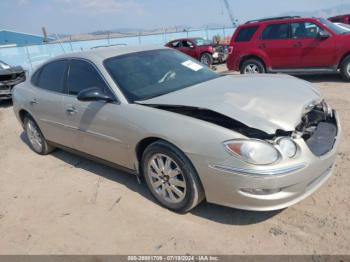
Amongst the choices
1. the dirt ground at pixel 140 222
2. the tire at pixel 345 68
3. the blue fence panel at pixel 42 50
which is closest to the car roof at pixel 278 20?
the tire at pixel 345 68

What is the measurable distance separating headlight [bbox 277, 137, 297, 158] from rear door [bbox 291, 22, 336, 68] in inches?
268

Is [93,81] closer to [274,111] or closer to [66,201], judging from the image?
[66,201]

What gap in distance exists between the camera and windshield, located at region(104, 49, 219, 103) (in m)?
3.84

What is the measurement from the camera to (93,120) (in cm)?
402

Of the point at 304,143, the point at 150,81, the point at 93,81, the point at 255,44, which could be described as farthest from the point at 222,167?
the point at 255,44

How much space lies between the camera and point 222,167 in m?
2.92

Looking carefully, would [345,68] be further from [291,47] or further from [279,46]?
[279,46]

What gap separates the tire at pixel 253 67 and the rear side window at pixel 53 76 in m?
6.44

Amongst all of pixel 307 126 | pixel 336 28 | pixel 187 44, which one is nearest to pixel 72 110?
pixel 307 126

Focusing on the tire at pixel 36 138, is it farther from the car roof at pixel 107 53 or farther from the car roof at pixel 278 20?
the car roof at pixel 278 20

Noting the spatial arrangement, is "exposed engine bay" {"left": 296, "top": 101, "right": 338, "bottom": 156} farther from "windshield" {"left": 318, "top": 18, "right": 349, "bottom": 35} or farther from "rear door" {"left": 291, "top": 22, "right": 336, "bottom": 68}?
"windshield" {"left": 318, "top": 18, "right": 349, "bottom": 35}

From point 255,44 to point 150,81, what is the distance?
6.75m

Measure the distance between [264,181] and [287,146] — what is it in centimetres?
37

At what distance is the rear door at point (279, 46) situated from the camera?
9.31 meters
